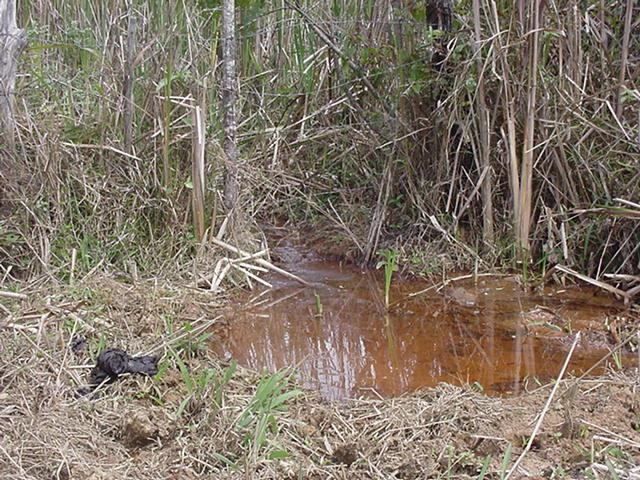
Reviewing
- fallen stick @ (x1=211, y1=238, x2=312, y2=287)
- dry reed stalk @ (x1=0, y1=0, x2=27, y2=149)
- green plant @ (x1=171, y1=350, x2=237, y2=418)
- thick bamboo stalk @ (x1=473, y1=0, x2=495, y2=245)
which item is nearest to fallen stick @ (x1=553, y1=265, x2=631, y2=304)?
thick bamboo stalk @ (x1=473, y1=0, x2=495, y2=245)

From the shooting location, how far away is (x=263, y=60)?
6.04 m

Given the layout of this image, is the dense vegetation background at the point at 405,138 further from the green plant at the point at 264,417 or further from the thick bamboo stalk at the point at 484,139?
the green plant at the point at 264,417

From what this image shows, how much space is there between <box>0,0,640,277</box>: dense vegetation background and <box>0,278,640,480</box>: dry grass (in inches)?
40.6

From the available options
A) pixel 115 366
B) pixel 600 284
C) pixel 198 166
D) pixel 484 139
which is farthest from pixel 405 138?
pixel 115 366

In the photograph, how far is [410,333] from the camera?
3.55m

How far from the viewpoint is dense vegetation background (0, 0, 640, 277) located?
3.87 metres

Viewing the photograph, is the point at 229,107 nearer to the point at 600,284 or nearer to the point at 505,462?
the point at 600,284

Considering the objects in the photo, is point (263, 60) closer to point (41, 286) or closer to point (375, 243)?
point (375, 243)

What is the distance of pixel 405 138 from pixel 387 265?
950 millimetres

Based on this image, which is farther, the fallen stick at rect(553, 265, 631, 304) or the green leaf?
the fallen stick at rect(553, 265, 631, 304)

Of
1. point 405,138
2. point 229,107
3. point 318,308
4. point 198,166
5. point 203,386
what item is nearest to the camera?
point 203,386

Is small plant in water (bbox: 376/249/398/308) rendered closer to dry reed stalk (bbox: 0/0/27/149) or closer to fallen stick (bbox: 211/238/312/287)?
fallen stick (bbox: 211/238/312/287)

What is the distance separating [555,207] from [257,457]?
2.45 m

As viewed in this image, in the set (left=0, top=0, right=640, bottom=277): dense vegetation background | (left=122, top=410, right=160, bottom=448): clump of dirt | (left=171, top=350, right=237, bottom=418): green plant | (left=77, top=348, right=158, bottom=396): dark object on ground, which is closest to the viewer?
(left=122, top=410, right=160, bottom=448): clump of dirt
